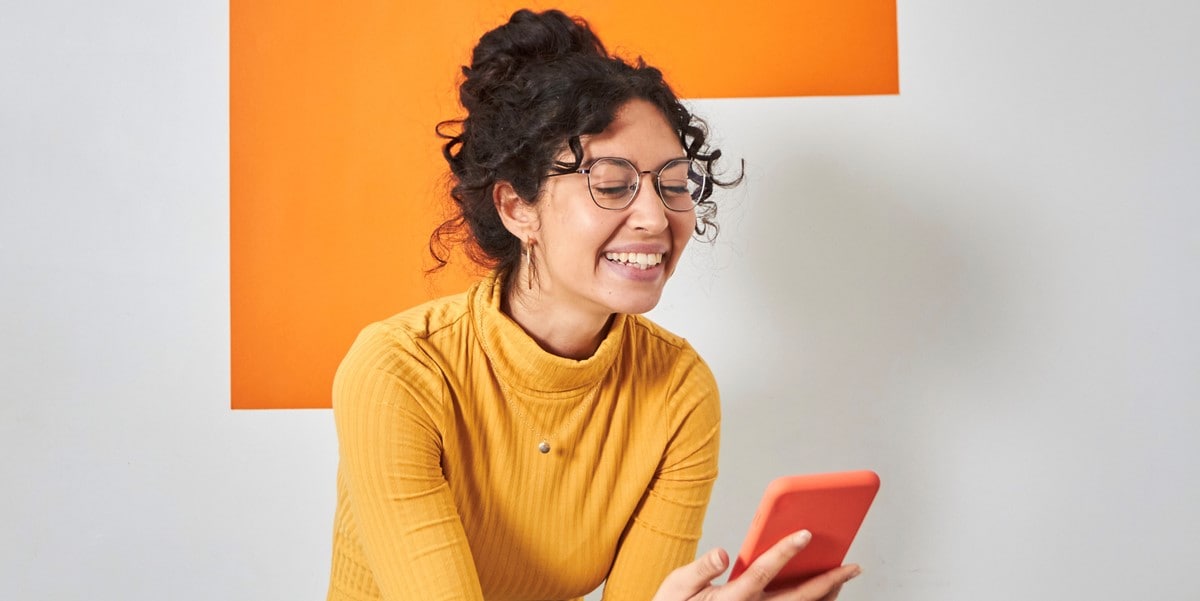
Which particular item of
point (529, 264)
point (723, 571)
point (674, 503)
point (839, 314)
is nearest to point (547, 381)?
point (529, 264)

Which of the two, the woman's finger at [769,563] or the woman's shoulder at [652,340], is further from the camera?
the woman's shoulder at [652,340]

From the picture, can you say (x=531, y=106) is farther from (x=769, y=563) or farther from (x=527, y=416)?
(x=769, y=563)

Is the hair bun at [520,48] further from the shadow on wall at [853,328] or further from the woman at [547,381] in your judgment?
the shadow on wall at [853,328]

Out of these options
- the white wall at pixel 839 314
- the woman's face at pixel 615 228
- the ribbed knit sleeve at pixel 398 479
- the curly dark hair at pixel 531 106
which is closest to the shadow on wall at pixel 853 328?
the white wall at pixel 839 314

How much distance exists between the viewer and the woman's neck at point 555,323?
1368mm

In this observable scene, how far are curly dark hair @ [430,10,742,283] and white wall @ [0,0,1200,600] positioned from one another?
672mm

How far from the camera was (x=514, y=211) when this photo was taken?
1.36 metres

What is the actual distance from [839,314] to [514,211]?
0.94 metres

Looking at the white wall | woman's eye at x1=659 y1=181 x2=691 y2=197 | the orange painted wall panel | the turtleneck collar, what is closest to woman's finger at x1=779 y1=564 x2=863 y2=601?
the turtleneck collar

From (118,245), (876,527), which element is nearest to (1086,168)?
(876,527)

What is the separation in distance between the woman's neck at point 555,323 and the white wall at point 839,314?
642mm

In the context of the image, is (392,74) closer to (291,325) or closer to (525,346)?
(291,325)

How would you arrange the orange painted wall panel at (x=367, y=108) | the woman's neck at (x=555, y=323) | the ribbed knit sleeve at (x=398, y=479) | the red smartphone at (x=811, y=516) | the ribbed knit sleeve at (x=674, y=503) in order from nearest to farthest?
the red smartphone at (x=811, y=516) → the ribbed knit sleeve at (x=398, y=479) → the woman's neck at (x=555, y=323) → the ribbed knit sleeve at (x=674, y=503) → the orange painted wall panel at (x=367, y=108)

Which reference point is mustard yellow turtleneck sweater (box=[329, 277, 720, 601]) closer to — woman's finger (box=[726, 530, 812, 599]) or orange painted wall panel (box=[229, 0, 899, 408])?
woman's finger (box=[726, 530, 812, 599])
